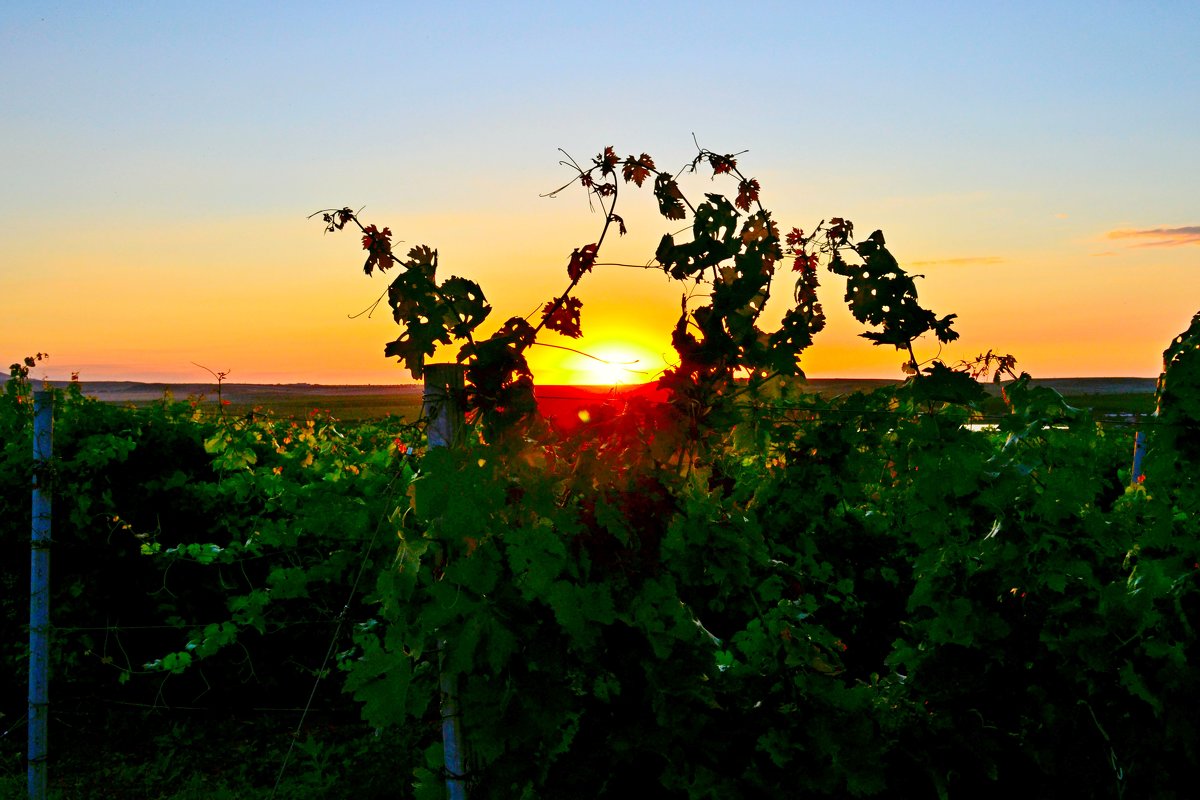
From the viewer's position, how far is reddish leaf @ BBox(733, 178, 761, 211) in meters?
3.71

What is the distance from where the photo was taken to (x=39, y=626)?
206 inches

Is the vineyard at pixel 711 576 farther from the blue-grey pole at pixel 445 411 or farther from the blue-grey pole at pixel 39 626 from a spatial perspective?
the blue-grey pole at pixel 39 626

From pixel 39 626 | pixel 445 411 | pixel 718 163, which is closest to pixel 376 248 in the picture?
pixel 445 411

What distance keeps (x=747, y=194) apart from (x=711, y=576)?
4.40 feet

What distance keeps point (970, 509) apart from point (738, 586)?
1.04 meters

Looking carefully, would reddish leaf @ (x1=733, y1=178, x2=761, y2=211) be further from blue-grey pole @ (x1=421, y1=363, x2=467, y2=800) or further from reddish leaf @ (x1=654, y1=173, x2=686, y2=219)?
blue-grey pole @ (x1=421, y1=363, x2=467, y2=800)

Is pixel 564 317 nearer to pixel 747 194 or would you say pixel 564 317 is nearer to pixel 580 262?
pixel 580 262

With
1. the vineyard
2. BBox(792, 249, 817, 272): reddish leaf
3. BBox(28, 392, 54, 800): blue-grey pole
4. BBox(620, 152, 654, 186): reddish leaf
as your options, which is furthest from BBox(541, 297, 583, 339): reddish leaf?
BBox(28, 392, 54, 800): blue-grey pole

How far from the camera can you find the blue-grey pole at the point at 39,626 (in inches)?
206

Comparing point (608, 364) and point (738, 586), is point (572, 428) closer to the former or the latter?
point (608, 364)

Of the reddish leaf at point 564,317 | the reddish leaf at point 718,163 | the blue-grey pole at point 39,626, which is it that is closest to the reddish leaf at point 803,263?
the reddish leaf at point 718,163

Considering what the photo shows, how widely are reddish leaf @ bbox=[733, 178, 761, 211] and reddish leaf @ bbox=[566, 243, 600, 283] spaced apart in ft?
2.28

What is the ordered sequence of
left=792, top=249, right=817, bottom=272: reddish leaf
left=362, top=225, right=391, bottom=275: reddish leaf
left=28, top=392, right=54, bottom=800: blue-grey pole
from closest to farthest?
left=362, top=225, right=391, bottom=275: reddish leaf → left=792, top=249, right=817, bottom=272: reddish leaf → left=28, top=392, right=54, bottom=800: blue-grey pole

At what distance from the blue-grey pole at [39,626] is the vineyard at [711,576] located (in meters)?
0.60
